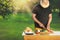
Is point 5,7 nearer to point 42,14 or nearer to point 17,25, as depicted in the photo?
point 17,25

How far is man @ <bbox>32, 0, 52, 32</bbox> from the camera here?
12.2 feet

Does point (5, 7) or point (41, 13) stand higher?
point (5, 7)

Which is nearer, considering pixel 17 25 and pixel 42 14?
pixel 42 14

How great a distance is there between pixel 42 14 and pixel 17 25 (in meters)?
0.52

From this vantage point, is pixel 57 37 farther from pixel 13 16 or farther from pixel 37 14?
pixel 13 16

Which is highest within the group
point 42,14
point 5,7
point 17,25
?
point 5,7

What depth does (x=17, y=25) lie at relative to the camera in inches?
151

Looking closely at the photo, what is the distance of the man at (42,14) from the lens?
146 inches

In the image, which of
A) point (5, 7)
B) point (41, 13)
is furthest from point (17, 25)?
point (41, 13)

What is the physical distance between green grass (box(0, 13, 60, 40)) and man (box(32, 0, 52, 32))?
104 millimetres

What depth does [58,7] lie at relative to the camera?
12.6ft

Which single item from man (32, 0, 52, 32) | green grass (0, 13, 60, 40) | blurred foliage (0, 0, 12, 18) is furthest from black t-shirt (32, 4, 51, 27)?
blurred foliage (0, 0, 12, 18)

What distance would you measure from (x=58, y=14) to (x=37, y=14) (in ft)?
1.35

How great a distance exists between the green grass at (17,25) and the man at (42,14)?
10 centimetres
